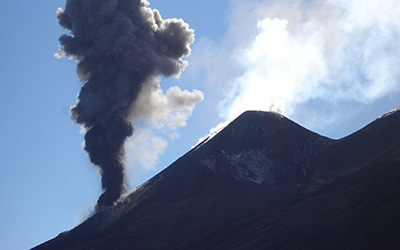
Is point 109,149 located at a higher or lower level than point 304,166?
higher

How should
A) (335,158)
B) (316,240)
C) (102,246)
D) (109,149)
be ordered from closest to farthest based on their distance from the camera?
(316,240)
(102,246)
(109,149)
(335,158)

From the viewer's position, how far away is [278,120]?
352ft

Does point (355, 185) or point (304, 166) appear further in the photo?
point (304, 166)

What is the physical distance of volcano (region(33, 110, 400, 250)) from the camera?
5762 cm

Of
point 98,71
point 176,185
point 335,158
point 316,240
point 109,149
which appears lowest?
point 316,240

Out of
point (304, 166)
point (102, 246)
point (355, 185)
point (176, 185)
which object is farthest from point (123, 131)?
point (355, 185)

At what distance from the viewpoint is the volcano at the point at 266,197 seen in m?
57.6

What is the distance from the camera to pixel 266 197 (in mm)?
82438

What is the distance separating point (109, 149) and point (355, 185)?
129 feet

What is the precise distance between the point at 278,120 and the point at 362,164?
25.6 meters

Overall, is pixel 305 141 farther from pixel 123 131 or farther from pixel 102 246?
pixel 102 246

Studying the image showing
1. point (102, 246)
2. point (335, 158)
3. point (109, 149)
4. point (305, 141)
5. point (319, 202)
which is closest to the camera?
point (319, 202)

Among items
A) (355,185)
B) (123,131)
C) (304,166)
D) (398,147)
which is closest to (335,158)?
(304,166)

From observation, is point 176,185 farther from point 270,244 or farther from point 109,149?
point 270,244
